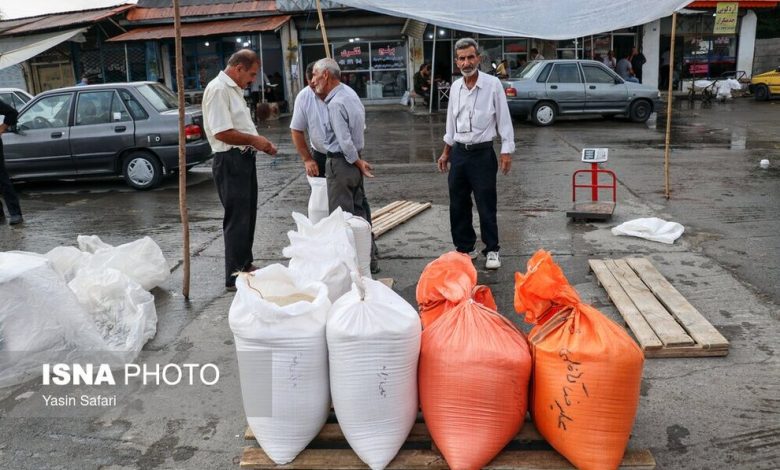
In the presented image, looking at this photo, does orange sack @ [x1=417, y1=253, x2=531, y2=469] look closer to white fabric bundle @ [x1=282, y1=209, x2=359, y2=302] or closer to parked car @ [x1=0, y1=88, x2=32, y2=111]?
white fabric bundle @ [x1=282, y1=209, x2=359, y2=302]

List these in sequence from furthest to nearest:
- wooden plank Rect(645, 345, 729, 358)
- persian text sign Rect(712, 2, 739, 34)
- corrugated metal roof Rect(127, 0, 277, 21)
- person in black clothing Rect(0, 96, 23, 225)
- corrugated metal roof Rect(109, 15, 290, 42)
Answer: corrugated metal roof Rect(127, 0, 277, 21) → corrugated metal roof Rect(109, 15, 290, 42) → persian text sign Rect(712, 2, 739, 34) → person in black clothing Rect(0, 96, 23, 225) → wooden plank Rect(645, 345, 729, 358)

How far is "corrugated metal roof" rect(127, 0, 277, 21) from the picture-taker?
2248 cm

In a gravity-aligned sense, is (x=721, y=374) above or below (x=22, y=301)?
below

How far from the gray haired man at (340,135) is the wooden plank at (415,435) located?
2.67 metres

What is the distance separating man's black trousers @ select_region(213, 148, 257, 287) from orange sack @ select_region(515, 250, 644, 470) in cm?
312

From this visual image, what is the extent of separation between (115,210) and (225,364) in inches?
213

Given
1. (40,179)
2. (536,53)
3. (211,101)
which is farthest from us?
(536,53)

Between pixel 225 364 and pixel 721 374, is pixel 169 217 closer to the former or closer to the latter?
pixel 225 364

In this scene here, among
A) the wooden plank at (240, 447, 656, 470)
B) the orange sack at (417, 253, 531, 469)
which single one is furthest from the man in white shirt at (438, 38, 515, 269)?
the wooden plank at (240, 447, 656, 470)

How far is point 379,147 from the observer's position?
13.8 m

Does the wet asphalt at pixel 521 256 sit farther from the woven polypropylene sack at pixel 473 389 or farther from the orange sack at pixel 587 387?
the woven polypropylene sack at pixel 473 389

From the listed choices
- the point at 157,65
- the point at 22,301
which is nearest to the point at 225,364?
the point at 22,301

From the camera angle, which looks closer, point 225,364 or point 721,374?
point 721,374

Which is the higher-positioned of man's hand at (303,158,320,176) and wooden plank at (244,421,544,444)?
man's hand at (303,158,320,176)
